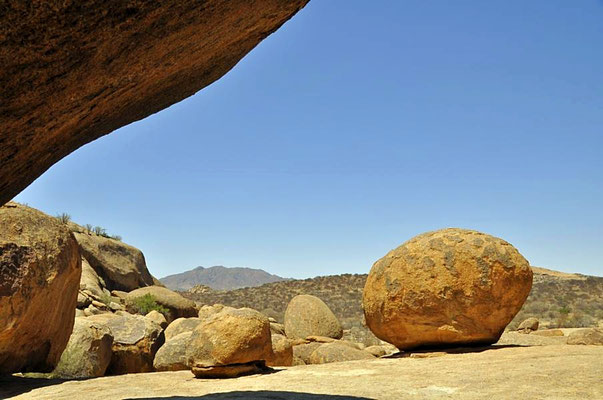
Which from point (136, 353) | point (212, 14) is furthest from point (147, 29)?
point (136, 353)

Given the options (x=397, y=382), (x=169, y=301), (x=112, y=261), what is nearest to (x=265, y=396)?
(x=397, y=382)

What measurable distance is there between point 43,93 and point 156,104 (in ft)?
5.48

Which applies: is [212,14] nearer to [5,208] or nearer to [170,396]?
[170,396]

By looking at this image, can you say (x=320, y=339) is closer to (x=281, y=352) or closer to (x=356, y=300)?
(x=281, y=352)

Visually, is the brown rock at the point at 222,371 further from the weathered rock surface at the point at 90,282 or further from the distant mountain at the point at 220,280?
the distant mountain at the point at 220,280

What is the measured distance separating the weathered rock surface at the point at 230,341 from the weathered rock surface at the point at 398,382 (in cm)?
44

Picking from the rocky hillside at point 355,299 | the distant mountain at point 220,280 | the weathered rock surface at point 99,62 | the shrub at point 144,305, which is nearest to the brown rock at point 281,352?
the weathered rock surface at point 99,62

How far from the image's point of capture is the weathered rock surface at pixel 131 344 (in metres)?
13.5

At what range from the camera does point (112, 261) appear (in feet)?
89.5

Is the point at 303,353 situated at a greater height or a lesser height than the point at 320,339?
lesser

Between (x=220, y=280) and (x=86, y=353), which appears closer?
(x=86, y=353)

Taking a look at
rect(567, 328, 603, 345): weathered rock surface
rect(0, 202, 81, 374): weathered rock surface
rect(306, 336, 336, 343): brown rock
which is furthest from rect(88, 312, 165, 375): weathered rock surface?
rect(567, 328, 603, 345): weathered rock surface

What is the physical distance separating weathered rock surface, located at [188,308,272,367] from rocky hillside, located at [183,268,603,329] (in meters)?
17.8

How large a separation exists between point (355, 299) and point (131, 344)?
27.2 meters
